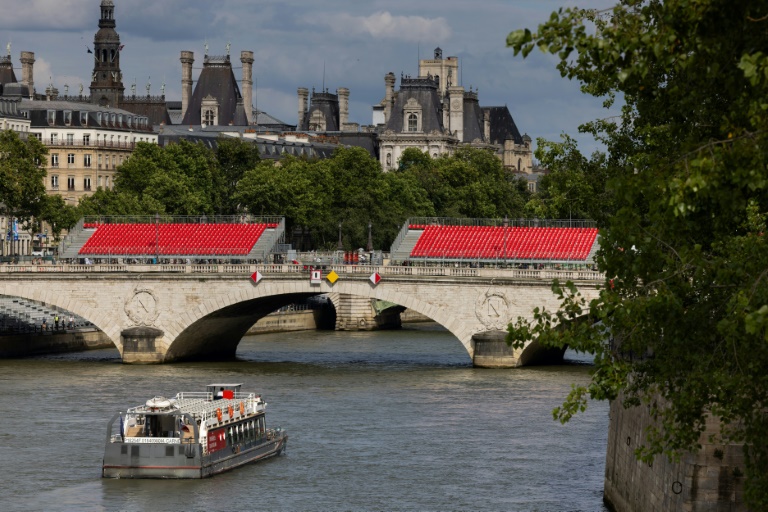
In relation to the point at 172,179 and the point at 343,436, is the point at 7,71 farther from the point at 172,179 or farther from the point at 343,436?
the point at 343,436

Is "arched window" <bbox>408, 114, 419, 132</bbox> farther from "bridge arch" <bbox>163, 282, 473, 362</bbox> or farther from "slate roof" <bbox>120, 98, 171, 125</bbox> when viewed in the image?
"bridge arch" <bbox>163, 282, 473, 362</bbox>

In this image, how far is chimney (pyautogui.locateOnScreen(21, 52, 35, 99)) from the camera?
182 m

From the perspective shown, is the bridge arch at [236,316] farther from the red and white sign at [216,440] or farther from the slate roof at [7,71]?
the slate roof at [7,71]

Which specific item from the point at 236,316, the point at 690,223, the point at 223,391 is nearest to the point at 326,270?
the point at 236,316

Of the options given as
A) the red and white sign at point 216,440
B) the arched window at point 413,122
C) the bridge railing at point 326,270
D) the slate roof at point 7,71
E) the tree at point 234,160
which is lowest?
the red and white sign at point 216,440

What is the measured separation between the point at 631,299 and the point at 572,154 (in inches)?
834

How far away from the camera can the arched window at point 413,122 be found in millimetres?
198125

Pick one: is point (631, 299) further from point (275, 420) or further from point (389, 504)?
point (275, 420)

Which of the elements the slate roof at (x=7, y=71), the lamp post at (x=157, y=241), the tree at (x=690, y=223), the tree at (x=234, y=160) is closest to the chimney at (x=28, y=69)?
the slate roof at (x=7, y=71)

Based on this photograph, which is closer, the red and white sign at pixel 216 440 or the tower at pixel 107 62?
the red and white sign at pixel 216 440

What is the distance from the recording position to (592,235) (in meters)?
87.0

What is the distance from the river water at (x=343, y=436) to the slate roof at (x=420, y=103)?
372 feet

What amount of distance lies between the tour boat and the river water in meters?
0.49

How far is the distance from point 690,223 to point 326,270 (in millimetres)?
53921
